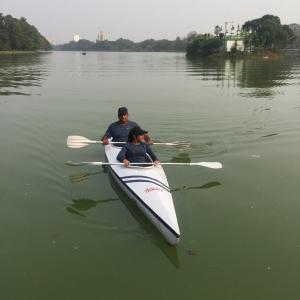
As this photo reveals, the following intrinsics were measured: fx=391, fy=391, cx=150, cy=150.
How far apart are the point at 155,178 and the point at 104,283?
9.90 feet

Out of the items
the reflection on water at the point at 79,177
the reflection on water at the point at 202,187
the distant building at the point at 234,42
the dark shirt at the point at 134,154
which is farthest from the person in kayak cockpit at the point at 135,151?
the distant building at the point at 234,42

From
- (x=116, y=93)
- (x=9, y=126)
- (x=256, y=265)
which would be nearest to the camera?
(x=256, y=265)

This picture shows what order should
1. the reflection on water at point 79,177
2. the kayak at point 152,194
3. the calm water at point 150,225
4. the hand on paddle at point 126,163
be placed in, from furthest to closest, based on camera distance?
the reflection on water at point 79,177
the hand on paddle at point 126,163
the kayak at point 152,194
the calm water at point 150,225

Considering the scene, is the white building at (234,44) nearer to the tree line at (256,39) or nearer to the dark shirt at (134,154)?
the tree line at (256,39)

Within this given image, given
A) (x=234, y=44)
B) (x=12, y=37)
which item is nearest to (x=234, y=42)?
(x=234, y=44)

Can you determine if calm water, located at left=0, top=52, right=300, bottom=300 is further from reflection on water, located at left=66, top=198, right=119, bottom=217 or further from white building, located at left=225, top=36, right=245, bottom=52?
white building, located at left=225, top=36, right=245, bottom=52

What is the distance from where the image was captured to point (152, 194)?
27.2ft

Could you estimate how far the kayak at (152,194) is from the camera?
7.43m

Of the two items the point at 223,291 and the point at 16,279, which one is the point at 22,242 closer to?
the point at 16,279

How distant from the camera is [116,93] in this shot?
27.9 meters

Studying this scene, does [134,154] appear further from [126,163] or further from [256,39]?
[256,39]

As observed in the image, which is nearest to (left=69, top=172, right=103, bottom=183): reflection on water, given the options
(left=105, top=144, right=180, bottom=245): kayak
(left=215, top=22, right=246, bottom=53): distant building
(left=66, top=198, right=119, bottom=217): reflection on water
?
(left=105, top=144, right=180, bottom=245): kayak

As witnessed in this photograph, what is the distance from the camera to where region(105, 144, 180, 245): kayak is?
24.4 ft

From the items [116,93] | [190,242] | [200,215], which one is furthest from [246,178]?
[116,93]
